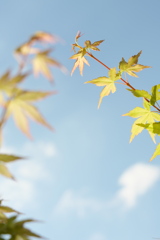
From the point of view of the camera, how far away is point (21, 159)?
32.7 inches

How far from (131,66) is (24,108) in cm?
112

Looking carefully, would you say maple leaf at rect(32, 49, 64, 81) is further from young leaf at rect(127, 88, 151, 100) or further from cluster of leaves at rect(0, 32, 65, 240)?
young leaf at rect(127, 88, 151, 100)

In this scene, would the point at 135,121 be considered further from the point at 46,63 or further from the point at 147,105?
the point at 46,63

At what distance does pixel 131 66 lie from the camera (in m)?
1.76

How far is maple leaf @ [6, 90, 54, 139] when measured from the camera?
753mm

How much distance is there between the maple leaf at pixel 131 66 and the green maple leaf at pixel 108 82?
0.05 m

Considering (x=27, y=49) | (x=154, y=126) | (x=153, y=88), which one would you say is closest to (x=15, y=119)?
(x=27, y=49)

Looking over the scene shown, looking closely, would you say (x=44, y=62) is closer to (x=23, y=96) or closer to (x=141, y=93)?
(x=23, y=96)

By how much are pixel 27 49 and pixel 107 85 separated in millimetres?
1070

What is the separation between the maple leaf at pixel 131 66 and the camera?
173cm

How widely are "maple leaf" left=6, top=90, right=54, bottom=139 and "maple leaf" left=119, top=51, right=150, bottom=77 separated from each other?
1064 millimetres

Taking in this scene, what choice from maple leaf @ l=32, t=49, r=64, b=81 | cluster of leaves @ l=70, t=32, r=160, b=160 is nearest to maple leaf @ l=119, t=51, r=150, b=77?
cluster of leaves @ l=70, t=32, r=160, b=160

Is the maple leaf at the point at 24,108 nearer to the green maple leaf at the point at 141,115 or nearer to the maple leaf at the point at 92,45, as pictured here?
the green maple leaf at the point at 141,115

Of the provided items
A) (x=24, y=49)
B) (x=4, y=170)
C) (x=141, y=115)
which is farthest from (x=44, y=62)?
(x=141, y=115)
